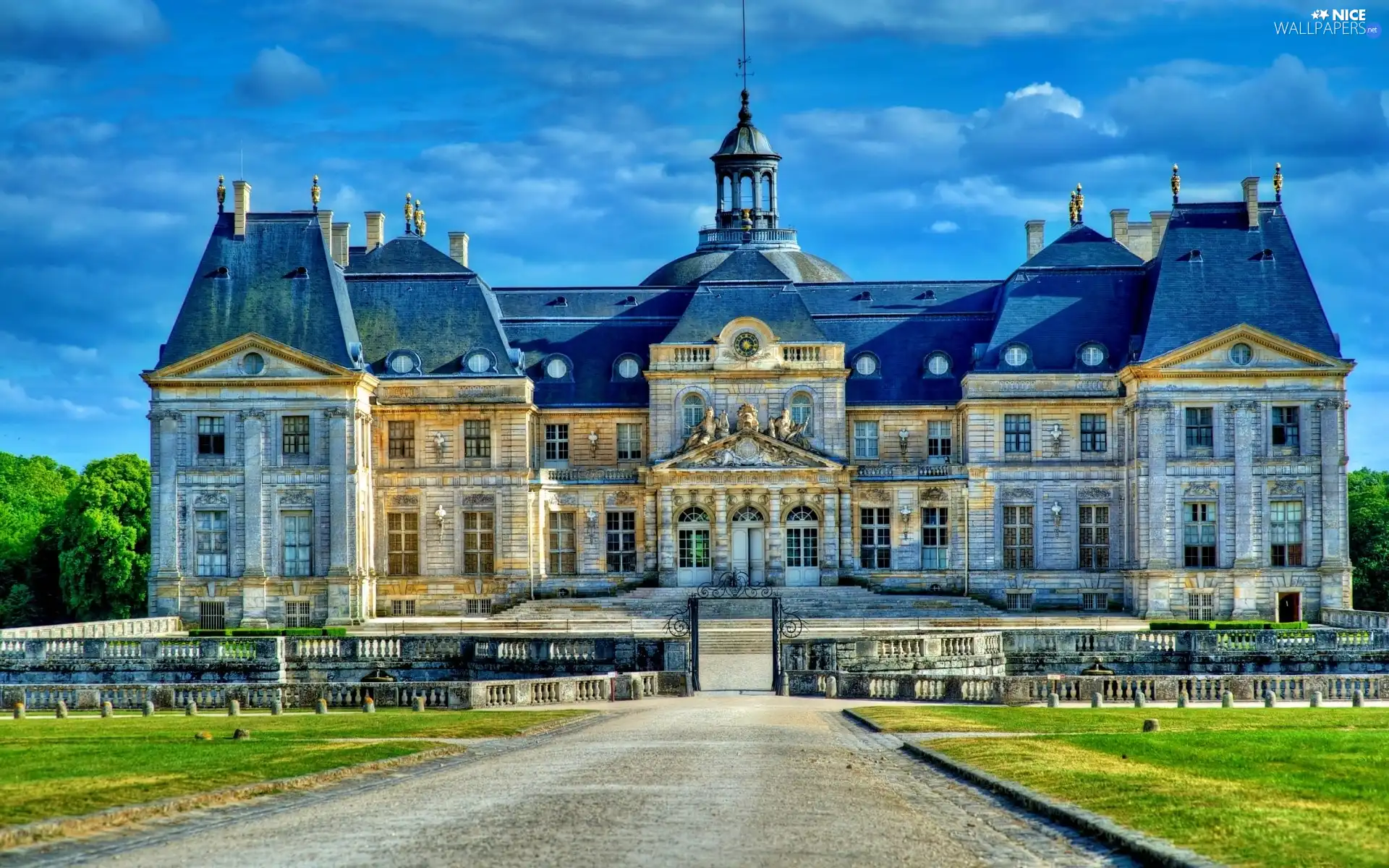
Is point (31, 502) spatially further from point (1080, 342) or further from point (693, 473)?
point (1080, 342)

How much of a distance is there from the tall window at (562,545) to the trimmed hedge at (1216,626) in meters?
22.6

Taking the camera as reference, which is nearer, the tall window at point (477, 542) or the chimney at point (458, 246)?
the tall window at point (477, 542)

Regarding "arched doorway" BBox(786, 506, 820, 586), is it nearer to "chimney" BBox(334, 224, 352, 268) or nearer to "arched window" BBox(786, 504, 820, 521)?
"arched window" BBox(786, 504, 820, 521)

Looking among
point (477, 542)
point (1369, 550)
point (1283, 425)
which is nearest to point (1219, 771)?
point (1283, 425)

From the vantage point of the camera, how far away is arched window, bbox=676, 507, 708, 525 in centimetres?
7300

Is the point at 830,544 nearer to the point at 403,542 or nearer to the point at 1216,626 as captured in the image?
the point at 403,542

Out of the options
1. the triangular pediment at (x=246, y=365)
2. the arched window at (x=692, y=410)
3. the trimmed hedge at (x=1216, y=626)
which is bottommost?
the trimmed hedge at (x=1216, y=626)

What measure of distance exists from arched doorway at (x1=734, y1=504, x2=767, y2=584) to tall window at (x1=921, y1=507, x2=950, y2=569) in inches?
244

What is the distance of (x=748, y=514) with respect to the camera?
239ft

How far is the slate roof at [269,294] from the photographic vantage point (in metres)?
69.7

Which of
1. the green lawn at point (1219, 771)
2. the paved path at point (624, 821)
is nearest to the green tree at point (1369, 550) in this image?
the green lawn at point (1219, 771)

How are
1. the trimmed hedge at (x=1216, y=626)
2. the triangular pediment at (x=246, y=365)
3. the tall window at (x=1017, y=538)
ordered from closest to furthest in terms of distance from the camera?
the trimmed hedge at (x=1216, y=626) < the triangular pediment at (x=246, y=365) < the tall window at (x=1017, y=538)

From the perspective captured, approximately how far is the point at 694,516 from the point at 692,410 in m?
4.04

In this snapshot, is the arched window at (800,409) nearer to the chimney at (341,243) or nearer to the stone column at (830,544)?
the stone column at (830,544)
